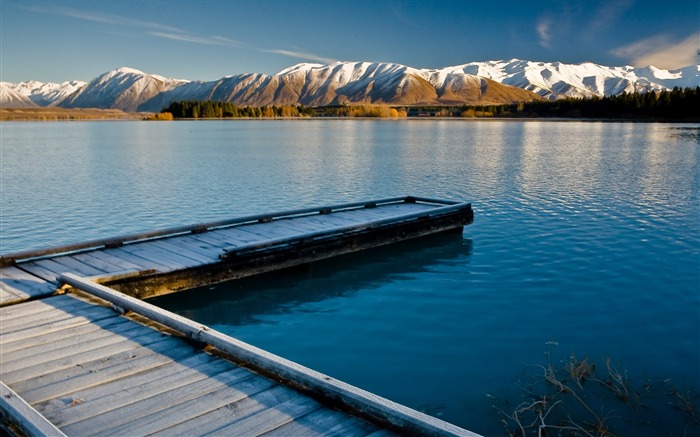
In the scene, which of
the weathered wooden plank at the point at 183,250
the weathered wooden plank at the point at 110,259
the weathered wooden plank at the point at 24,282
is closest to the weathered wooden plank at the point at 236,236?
the weathered wooden plank at the point at 183,250

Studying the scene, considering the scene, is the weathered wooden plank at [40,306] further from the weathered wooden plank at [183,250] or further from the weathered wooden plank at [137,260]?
the weathered wooden plank at [183,250]

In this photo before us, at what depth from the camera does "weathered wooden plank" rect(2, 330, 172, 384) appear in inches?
229

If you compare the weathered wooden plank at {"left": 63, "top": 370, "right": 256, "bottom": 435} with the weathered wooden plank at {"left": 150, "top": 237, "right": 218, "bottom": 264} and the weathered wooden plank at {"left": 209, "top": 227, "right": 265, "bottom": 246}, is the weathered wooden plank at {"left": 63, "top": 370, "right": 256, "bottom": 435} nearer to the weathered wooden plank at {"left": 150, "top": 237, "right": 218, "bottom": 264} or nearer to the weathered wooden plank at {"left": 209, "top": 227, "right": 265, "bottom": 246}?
the weathered wooden plank at {"left": 150, "top": 237, "right": 218, "bottom": 264}

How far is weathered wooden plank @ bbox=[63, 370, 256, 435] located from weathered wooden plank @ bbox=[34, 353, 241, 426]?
2.2 inches

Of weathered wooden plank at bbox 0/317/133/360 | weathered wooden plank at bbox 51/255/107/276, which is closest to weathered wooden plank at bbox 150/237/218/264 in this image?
weathered wooden plank at bbox 51/255/107/276

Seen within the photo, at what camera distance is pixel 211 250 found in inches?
488

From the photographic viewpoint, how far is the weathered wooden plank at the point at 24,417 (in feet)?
14.5

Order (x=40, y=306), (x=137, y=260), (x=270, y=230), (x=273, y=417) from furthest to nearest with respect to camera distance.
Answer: (x=270, y=230) → (x=137, y=260) → (x=40, y=306) → (x=273, y=417)

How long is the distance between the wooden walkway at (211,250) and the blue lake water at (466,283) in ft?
1.79

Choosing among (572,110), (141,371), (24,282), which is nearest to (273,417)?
(141,371)

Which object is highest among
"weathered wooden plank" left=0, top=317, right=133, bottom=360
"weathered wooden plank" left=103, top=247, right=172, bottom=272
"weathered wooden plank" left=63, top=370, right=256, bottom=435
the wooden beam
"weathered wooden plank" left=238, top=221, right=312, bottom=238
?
the wooden beam

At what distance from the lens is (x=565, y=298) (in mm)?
11406

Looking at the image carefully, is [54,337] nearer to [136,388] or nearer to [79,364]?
[79,364]

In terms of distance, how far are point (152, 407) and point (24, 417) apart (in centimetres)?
105
